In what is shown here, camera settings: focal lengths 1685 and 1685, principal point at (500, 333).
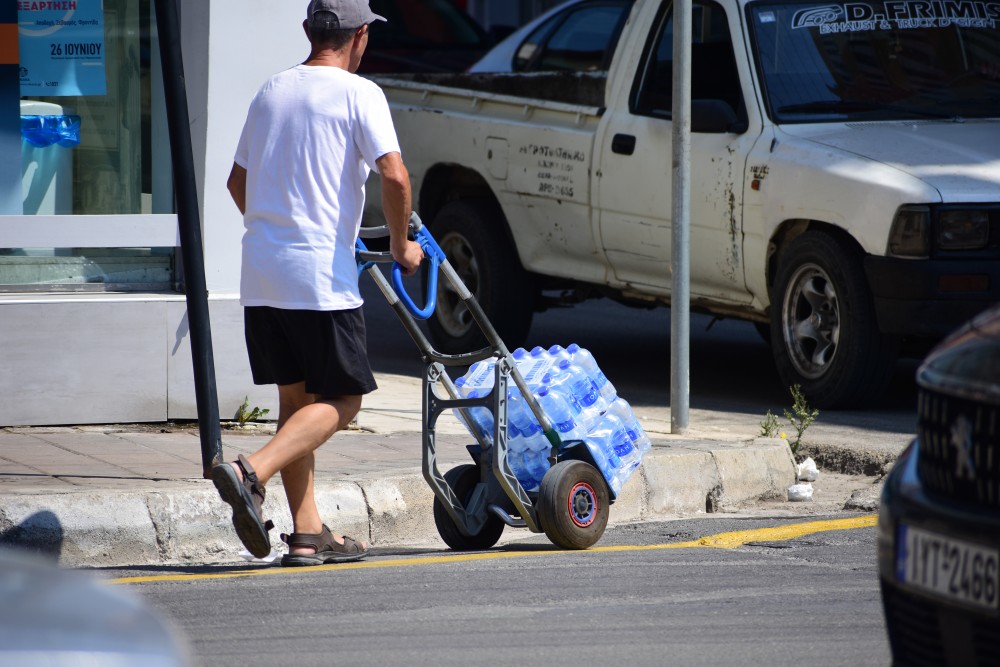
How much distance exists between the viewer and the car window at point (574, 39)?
10.5 m

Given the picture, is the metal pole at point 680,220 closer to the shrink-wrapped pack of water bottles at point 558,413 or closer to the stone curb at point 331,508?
the stone curb at point 331,508

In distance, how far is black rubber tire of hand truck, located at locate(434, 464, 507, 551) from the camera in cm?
588

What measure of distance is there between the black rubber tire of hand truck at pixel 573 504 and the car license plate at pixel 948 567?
7.00 ft

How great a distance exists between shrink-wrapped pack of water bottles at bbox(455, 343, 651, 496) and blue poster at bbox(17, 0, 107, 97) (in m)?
2.74

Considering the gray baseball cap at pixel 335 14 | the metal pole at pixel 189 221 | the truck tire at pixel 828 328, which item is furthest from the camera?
the truck tire at pixel 828 328

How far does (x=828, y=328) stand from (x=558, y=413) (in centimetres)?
312

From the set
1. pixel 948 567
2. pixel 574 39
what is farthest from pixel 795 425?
pixel 948 567

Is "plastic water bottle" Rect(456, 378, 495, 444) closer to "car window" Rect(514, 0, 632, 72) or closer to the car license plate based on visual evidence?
the car license plate

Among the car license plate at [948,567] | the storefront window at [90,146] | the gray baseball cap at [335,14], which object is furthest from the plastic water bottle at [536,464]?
the storefront window at [90,146]

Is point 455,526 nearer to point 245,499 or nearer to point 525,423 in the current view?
point 525,423

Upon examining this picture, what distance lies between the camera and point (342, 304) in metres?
5.33

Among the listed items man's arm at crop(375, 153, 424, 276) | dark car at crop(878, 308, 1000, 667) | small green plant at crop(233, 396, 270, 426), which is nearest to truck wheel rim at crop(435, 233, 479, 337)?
small green plant at crop(233, 396, 270, 426)

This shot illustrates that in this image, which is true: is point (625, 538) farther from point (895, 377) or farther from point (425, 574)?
point (895, 377)

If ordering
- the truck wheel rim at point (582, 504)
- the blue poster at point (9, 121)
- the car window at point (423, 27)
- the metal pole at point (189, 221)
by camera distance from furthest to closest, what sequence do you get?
the car window at point (423, 27) < the blue poster at point (9, 121) < the metal pole at point (189, 221) < the truck wheel rim at point (582, 504)
